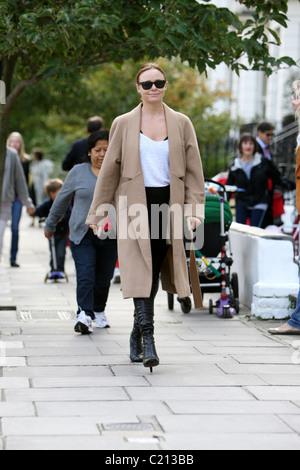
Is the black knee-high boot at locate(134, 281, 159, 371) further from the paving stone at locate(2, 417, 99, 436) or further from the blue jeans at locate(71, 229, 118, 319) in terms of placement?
the blue jeans at locate(71, 229, 118, 319)

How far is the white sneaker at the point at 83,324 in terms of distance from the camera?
306 inches

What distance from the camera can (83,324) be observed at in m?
7.76

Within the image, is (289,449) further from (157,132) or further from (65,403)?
(157,132)

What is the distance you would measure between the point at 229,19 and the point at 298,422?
15.8ft

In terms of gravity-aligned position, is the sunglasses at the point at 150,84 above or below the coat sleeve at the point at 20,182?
above

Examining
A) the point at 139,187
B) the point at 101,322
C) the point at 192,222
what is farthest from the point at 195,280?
the point at 101,322

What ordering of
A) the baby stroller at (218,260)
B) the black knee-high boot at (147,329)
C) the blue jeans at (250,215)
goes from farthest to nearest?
1. the blue jeans at (250,215)
2. the baby stroller at (218,260)
3. the black knee-high boot at (147,329)

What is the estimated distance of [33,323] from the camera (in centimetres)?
843

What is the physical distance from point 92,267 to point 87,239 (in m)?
0.24

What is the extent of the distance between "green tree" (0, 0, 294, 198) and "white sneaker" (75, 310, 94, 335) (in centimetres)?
229

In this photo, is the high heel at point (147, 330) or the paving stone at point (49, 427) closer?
the paving stone at point (49, 427)

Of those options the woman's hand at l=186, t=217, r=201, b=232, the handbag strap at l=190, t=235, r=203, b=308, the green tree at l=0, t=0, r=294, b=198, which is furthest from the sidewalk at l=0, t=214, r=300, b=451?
the green tree at l=0, t=0, r=294, b=198

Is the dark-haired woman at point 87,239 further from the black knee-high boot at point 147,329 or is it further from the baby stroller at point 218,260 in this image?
the black knee-high boot at point 147,329

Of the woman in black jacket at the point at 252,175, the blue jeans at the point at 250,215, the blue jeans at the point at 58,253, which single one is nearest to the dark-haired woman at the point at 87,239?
the woman in black jacket at the point at 252,175
